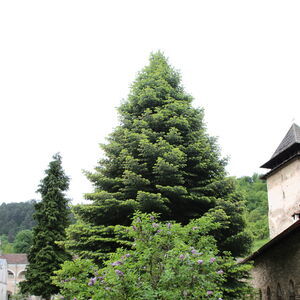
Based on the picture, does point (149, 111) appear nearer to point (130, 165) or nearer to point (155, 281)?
point (130, 165)

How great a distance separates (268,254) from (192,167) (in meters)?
6.21

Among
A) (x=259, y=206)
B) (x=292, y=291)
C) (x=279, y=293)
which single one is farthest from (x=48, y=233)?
(x=259, y=206)

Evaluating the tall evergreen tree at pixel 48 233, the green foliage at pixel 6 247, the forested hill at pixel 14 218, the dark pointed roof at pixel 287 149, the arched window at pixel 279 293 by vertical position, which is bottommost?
the arched window at pixel 279 293

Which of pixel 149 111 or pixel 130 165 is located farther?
pixel 149 111

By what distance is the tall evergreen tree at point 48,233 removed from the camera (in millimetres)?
27078

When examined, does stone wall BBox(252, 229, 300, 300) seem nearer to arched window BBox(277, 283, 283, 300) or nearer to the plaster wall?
arched window BBox(277, 283, 283, 300)

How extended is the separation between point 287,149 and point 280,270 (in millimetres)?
10637

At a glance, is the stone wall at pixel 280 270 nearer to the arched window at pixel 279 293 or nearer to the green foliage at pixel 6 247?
the arched window at pixel 279 293

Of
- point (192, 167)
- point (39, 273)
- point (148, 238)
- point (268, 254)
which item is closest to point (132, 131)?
point (192, 167)

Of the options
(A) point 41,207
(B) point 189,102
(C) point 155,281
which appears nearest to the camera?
(C) point 155,281

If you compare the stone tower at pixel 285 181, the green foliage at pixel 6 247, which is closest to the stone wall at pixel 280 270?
the stone tower at pixel 285 181

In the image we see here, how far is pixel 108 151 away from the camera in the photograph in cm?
1546

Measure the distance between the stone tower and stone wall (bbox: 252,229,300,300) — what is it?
5606mm

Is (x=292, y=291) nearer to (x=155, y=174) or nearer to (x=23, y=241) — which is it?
(x=155, y=174)
